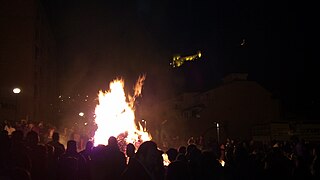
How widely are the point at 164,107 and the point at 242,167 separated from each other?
171 feet

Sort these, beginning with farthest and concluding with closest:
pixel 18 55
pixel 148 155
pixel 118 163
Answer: pixel 18 55 → pixel 118 163 → pixel 148 155

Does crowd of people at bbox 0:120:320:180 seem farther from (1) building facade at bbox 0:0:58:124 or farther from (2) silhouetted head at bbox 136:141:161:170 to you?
(1) building facade at bbox 0:0:58:124

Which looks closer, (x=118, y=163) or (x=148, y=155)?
(x=148, y=155)

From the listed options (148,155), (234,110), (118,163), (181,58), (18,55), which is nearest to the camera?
(148,155)

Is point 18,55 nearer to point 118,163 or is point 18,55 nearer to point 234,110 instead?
point 234,110

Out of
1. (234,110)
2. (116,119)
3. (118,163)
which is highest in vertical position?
(234,110)

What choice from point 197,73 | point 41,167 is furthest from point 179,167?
point 197,73

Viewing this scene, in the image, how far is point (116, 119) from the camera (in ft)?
75.6

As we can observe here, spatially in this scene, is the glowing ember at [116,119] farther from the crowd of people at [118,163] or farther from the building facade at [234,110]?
the building facade at [234,110]

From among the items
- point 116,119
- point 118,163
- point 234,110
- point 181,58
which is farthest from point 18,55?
point 181,58

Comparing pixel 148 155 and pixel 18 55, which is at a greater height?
pixel 18 55

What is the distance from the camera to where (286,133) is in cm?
2539

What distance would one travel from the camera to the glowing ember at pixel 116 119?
21.1 metres

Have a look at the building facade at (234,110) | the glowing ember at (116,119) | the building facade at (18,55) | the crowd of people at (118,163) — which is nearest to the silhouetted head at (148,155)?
the crowd of people at (118,163)
